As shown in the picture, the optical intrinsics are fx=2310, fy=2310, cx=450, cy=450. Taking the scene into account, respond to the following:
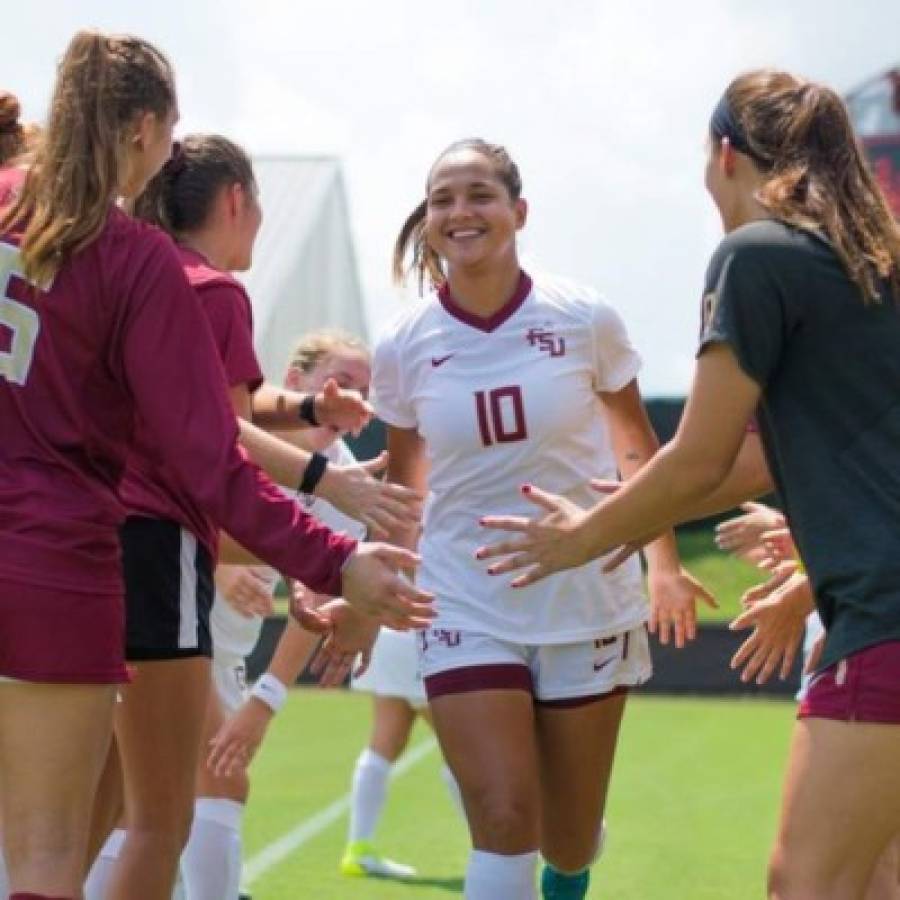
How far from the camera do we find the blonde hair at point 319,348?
7855 millimetres

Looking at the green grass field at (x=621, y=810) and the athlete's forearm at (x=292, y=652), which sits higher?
the athlete's forearm at (x=292, y=652)

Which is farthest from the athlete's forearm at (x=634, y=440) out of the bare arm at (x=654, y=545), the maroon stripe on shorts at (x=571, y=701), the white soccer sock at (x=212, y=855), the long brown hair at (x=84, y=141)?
the long brown hair at (x=84, y=141)

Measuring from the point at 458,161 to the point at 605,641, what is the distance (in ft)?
4.40

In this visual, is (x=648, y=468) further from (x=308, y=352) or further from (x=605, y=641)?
(x=308, y=352)

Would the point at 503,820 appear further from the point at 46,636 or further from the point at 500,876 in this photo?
the point at 46,636

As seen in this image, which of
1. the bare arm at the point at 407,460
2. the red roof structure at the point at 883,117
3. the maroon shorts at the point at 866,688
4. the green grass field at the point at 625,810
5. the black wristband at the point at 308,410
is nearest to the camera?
the maroon shorts at the point at 866,688

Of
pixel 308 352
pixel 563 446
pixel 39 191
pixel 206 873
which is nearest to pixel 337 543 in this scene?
pixel 39 191

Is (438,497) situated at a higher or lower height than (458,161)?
lower

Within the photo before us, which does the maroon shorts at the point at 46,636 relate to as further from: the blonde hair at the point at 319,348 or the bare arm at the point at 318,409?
the blonde hair at the point at 319,348

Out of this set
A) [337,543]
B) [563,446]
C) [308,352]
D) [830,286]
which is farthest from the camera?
[308,352]

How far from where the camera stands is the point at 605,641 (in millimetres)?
6059

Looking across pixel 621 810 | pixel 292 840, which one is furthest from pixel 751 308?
pixel 621 810

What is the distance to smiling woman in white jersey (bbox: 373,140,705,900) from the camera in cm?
595

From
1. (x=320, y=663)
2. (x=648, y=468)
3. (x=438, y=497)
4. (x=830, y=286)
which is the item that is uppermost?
(x=830, y=286)
